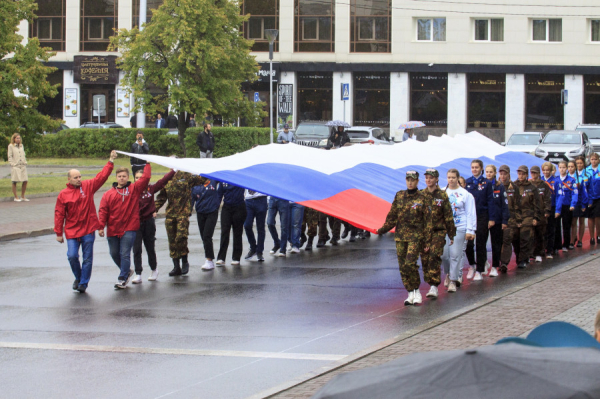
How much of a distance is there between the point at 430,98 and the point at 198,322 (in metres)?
41.4

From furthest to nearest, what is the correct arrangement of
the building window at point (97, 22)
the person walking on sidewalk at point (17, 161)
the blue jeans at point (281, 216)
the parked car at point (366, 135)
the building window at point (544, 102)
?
the building window at point (97, 22) → the building window at point (544, 102) → the parked car at point (366, 135) → the person walking on sidewalk at point (17, 161) → the blue jeans at point (281, 216)

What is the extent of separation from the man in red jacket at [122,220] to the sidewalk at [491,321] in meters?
4.51

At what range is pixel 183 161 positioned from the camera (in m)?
13.1

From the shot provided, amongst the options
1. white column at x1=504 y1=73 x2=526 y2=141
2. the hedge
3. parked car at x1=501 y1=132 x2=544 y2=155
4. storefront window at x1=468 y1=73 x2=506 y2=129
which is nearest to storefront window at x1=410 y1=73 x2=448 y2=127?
storefront window at x1=468 y1=73 x2=506 y2=129

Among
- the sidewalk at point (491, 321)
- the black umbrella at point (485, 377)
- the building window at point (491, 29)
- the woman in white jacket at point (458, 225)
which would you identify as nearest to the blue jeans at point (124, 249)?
the sidewalk at point (491, 321)

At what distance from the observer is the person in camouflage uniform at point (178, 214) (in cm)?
1309

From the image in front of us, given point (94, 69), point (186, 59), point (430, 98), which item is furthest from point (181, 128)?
point (430, 98)

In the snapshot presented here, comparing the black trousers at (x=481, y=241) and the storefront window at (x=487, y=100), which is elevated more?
the storefront window at (x=487, y=100)

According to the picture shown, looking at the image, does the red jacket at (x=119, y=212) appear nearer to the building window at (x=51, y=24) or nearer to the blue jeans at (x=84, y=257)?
Answer: the blue jeans at (x=84, y=257)

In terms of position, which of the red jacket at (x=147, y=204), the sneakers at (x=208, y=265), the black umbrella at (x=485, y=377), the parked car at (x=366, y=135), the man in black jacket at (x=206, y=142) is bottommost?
the sneakers at (x=208, y=265)

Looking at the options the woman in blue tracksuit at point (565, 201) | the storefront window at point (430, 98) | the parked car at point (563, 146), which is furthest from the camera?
the storefront window at point (430, 98)

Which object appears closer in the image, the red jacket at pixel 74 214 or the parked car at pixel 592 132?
the red jacket at pixel 74 214

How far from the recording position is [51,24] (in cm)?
5200

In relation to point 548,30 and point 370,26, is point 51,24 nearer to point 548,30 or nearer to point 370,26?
point 370,26
